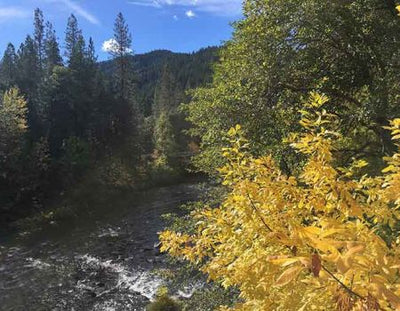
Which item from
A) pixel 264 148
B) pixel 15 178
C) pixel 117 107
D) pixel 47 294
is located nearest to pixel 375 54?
pixel 264 148

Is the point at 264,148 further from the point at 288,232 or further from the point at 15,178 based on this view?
the point at 15,178

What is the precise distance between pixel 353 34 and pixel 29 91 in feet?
155

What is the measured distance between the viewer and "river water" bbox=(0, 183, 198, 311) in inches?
567

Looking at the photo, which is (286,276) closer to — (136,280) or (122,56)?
(136,280)

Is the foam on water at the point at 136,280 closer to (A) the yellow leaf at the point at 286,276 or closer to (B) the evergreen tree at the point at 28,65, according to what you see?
(A) the yellow leaf at the point at 286,276

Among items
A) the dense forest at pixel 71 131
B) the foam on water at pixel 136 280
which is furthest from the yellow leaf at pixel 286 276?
the dense forest at pixel 71 131

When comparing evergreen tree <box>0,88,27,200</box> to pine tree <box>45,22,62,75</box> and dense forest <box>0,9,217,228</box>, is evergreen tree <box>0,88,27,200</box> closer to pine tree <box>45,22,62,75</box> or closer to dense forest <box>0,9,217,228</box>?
dense forest <box>0,9,217,228</box>

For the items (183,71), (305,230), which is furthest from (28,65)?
(183,71)

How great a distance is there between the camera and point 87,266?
18.0 m

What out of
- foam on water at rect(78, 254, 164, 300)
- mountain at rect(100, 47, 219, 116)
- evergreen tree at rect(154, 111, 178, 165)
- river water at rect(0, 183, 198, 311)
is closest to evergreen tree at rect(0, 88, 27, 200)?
river water at rect(0, 183, 198, 311)

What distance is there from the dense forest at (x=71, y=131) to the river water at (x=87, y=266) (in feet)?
30.1

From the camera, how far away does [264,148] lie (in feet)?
31.4

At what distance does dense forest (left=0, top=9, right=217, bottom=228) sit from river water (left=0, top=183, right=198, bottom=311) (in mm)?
9169

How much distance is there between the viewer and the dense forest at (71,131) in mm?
33344
